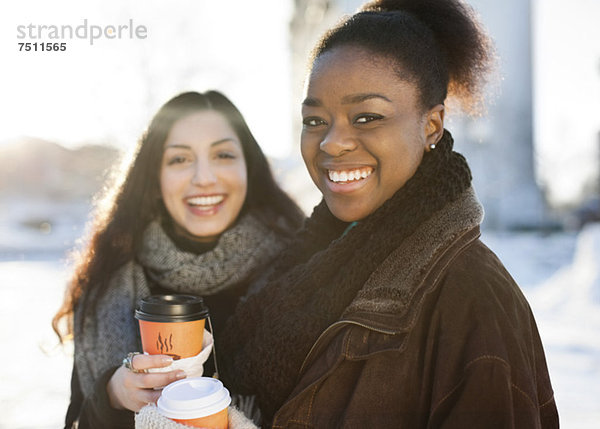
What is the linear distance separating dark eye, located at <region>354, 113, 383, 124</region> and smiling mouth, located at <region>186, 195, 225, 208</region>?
1.27 m

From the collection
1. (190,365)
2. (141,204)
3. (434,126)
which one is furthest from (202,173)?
(434,126)

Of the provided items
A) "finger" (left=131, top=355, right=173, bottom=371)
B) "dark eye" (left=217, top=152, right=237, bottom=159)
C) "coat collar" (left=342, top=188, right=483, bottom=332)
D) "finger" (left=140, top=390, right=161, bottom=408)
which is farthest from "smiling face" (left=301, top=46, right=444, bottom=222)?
"dark eye" (left=217, top=152, right=237, bottom=159)

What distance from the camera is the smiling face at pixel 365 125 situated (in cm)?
159

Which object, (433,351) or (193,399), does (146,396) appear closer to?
(193,399)

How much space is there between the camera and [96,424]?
215cm

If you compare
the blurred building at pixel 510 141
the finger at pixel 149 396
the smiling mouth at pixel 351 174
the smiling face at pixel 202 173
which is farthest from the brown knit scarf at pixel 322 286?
the blurred building at pixel 510 141

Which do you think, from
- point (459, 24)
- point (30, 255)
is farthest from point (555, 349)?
point (30, 255)

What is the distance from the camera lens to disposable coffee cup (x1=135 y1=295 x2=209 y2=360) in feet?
5.69

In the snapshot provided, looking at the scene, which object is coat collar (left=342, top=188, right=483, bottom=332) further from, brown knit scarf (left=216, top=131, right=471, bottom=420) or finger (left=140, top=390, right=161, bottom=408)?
finger (left=140, top=390, right=161, bottom=408)

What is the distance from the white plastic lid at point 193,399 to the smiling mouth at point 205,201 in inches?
48.6

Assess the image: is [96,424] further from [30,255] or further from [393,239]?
[30,255]

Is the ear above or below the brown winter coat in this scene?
above

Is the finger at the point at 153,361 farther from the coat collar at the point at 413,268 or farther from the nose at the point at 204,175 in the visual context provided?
the nose at the point at 204,175

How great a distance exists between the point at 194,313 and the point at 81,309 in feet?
4.34
